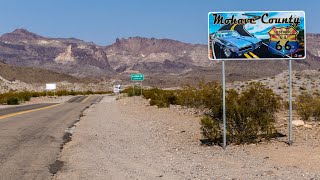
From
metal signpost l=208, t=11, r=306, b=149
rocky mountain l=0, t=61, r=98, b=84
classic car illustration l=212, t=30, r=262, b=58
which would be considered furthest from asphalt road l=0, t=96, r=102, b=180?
rocky mountain l=0, t=61, r=98, b=84

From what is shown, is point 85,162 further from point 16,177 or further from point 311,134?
point 311,134

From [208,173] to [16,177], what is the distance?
3.78 metres

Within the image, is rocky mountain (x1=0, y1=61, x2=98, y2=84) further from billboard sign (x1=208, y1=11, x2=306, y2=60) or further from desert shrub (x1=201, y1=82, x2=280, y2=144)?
billboard sign (x1=208, y1=11, x2=306, y2=60)

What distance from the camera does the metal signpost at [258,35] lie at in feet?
38.7

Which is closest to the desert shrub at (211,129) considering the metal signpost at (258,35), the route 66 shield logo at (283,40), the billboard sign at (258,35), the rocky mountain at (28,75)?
the metal signpost at (258,35)

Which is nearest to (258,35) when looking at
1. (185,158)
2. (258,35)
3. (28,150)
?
(258,35)

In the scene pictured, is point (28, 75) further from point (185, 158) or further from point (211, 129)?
point (185, 158)

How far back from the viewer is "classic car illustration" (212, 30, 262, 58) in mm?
11773

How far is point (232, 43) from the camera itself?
11.8 meters

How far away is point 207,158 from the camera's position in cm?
1121

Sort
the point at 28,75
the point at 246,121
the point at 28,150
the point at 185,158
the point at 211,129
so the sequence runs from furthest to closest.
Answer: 1. the point at 28,75
2. the point at 211,129
3. the point at 246,121
4. the point at 28,150
5. the point at 185,158

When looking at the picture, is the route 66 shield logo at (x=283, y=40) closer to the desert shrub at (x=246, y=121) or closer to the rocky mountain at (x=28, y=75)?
the desert shrub at (x=246, y=121)

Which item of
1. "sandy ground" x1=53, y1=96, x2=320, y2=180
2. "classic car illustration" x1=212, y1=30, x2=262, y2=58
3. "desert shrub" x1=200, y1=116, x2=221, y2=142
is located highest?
"classic car illustration" x1=212, y1=30, x2=262, y2=58

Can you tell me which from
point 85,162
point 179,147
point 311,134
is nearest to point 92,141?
point 179,147
